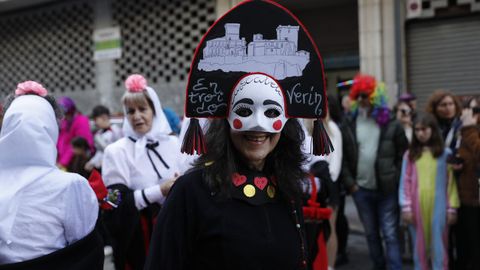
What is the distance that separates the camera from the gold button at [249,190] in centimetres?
189

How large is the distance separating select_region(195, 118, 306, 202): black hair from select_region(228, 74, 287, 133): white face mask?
8 centimetres

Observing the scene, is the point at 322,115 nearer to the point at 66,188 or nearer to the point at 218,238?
the point at 218,238

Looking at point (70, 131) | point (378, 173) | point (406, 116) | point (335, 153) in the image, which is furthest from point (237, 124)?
point (70, 131)

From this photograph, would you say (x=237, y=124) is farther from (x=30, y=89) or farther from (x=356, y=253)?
(x=356, y=253)

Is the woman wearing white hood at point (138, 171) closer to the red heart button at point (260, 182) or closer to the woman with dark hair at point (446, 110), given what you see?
the red heart button at point (260, 182)

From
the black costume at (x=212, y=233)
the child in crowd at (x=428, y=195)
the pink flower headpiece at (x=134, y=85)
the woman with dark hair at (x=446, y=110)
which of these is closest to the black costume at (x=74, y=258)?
the black costume at (x=212, y=233)

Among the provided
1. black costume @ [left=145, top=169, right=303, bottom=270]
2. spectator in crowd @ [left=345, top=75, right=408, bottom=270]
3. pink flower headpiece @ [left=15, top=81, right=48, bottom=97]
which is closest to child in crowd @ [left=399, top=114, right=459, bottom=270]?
spectator in crowd @ [left=345, top=75, right=408, bottom=270]

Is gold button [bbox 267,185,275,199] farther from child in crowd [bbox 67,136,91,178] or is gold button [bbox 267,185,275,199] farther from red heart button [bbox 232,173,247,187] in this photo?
child in crowd [bbox 67,136,91,178]

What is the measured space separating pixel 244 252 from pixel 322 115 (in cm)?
69

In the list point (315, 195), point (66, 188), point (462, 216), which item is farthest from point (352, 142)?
point (66, 188)

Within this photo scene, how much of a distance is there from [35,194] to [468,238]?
3812 millimetres

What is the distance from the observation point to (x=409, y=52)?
29.9 feet

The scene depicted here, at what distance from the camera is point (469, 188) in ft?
14.6

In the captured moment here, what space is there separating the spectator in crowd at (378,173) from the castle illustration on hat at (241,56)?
10.6ft
